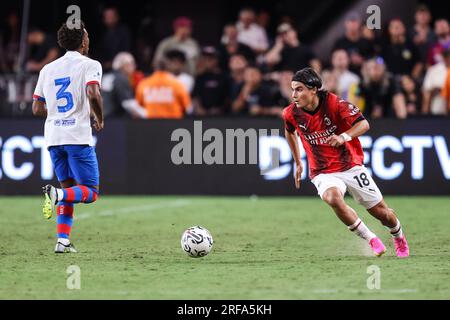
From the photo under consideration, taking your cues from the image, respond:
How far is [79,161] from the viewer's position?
32.7 feet

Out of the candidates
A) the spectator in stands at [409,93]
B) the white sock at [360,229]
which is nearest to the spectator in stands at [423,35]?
the spectator in stands at [409,93]

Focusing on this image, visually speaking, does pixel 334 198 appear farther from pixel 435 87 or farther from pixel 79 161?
pixel 435 87

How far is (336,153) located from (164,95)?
25.2 feet

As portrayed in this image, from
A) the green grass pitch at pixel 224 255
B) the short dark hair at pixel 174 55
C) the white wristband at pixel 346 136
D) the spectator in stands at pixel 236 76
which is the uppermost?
the short dark hair at pixel 174 55

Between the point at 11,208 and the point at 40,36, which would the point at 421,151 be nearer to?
the point at 11,208

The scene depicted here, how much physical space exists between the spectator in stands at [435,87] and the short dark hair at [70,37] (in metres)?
8.74

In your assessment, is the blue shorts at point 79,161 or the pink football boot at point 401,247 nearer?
the pink football boot at point 401,247

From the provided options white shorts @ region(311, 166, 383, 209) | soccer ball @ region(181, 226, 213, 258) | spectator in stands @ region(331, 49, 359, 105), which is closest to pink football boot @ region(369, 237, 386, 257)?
white shorts @ region(311, 166, 383, 209)

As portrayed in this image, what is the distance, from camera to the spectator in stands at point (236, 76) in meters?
18.2

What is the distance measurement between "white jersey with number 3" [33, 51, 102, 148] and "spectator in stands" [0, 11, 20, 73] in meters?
11.2

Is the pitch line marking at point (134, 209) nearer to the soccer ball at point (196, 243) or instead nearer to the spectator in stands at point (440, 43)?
the soccer ball at point (196, 243)

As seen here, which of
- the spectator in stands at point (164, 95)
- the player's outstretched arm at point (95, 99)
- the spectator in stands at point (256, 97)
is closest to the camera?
the player's outstretched arm at point (95, 99)

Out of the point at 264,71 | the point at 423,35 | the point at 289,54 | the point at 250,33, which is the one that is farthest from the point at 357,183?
the point at 250,33

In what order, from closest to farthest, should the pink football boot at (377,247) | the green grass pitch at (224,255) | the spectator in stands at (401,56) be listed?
the green grass pitch at (224,255) → the pink football boot at (377,247) → the spectator in stands at (401,56)
